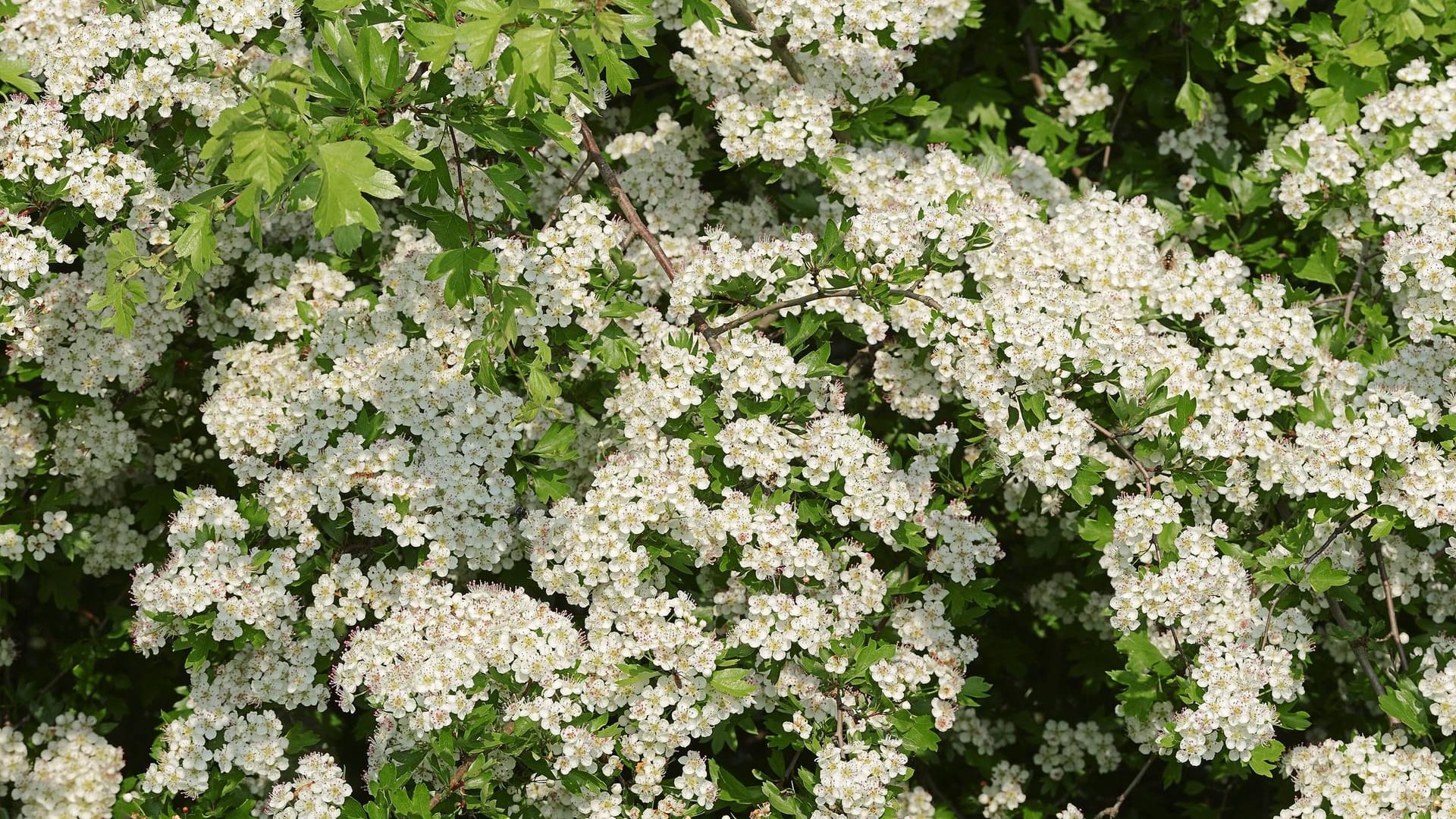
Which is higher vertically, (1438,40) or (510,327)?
(1438,40)

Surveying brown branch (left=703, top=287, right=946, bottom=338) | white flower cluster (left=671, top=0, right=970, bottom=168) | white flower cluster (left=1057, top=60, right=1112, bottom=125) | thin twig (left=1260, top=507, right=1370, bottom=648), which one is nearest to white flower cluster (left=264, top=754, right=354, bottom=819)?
brown branch (left=703, top=287, right=946, bottom=338)

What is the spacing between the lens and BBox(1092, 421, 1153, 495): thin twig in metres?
4.05

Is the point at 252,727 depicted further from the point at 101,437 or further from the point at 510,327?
the point at 510,327

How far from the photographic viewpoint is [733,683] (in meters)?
3.89

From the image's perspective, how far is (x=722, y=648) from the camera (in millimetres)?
4020

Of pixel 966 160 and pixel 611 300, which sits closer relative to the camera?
pixel 611 300

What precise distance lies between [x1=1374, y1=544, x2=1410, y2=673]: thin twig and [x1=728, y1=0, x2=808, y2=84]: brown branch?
249 centimetres

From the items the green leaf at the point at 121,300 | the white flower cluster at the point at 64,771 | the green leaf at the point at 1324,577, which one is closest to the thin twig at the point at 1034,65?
the green leaf at the point at 1324,577

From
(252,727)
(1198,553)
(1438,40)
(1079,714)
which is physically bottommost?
(1079,714)

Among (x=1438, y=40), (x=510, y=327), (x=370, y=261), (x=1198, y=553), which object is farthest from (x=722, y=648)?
(x=1438, y=40)

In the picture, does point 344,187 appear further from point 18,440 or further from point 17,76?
point 18,440

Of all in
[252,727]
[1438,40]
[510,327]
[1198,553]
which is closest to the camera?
[510,327]

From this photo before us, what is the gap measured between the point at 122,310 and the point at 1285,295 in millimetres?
3831

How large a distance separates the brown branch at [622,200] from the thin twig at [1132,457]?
4.67 feet
